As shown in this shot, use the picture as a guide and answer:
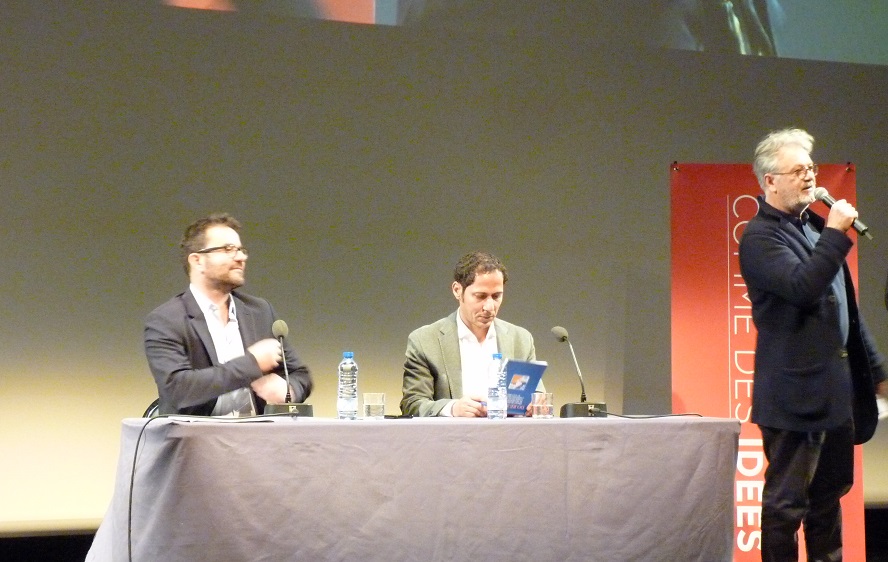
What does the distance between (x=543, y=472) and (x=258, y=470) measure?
28.6 inches

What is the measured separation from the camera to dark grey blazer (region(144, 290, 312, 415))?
2852 millimetres

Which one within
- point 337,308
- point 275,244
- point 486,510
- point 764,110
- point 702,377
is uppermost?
point 764,110

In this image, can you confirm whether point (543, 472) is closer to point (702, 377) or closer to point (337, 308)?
point (702, 377)

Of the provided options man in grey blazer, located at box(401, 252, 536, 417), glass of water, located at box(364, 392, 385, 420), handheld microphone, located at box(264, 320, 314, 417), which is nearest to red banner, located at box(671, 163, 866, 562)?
man in grey blazer, located at box(401, 252, 536, 417)

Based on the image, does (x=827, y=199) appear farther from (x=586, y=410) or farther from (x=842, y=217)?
(x=586, y=410)

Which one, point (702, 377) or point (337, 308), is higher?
point (337, 308)

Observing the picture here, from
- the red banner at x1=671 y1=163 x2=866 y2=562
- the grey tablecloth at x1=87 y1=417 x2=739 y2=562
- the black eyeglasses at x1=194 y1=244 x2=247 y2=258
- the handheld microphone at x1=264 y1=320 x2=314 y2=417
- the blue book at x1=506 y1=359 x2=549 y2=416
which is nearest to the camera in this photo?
the grey tablecloth at x1=87 y1=417 x2=739 y2=562

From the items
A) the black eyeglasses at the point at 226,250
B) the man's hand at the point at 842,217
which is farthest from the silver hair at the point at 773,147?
the black eyeglasses at the point at 226,250

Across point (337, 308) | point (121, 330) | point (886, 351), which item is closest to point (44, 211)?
point (121, 330)

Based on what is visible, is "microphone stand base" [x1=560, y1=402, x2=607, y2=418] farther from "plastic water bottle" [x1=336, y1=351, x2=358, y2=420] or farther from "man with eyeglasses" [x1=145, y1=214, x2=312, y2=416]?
"man with eyeglasses" [x1=145, y1=214, x2=312, y2=416]

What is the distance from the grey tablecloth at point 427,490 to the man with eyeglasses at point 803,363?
0.97 ft

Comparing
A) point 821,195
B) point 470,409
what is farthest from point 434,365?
point 821,195

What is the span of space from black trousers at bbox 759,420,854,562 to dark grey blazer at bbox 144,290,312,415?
151cm

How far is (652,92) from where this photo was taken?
16.4 feet
